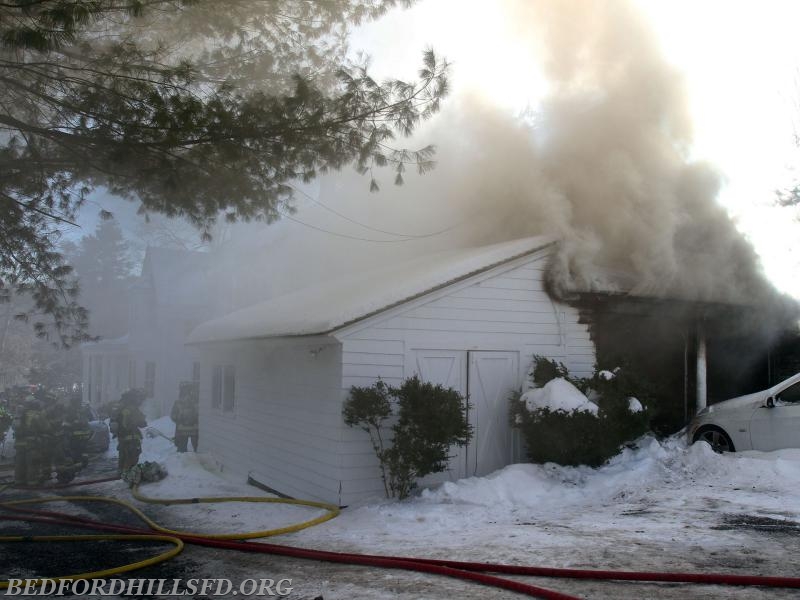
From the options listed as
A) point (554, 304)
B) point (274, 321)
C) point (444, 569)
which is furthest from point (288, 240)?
point (444, 569)

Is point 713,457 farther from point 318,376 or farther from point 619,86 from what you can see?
point 619,86

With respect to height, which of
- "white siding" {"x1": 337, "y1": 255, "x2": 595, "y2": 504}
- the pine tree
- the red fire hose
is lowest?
the red fire hose

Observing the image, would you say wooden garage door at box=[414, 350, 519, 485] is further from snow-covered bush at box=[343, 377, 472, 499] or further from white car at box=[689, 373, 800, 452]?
white car at box=[689, 373, 800, 452]

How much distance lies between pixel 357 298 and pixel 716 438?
5951 millimetres

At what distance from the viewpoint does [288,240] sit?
905 inches

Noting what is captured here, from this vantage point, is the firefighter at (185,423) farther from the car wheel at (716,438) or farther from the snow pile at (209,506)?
the car wheel at (716,438)

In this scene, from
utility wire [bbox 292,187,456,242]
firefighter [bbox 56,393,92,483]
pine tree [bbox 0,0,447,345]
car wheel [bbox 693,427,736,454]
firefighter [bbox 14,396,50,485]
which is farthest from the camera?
utility wire [bbox 292,187,456,242]

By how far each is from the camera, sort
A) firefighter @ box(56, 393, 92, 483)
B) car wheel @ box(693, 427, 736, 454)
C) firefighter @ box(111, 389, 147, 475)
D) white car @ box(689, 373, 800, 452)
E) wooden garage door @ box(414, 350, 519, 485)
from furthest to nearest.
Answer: firefighter @ box(56, 393, 92, 483) → firefighter @ box(111, 389, 147, 475) → car wheel @ box(693, 427, 736, 454) → white car @ box(689, 373, 800, 452) → wooden garage door @ box(414, 350, 519, 485)

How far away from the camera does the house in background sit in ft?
82.5

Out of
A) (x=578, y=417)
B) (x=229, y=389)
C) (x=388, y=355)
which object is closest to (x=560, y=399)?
(x=578, y=417)

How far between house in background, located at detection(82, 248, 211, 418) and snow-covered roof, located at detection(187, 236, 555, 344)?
1243 cm

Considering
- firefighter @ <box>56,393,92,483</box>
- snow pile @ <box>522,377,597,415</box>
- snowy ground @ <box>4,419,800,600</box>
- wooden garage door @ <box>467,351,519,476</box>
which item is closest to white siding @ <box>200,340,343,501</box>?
snowy ground @ <box>4,419,800,600</box>

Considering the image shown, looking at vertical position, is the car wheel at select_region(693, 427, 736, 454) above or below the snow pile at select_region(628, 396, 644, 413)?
below

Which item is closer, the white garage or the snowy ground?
the snowy ground
